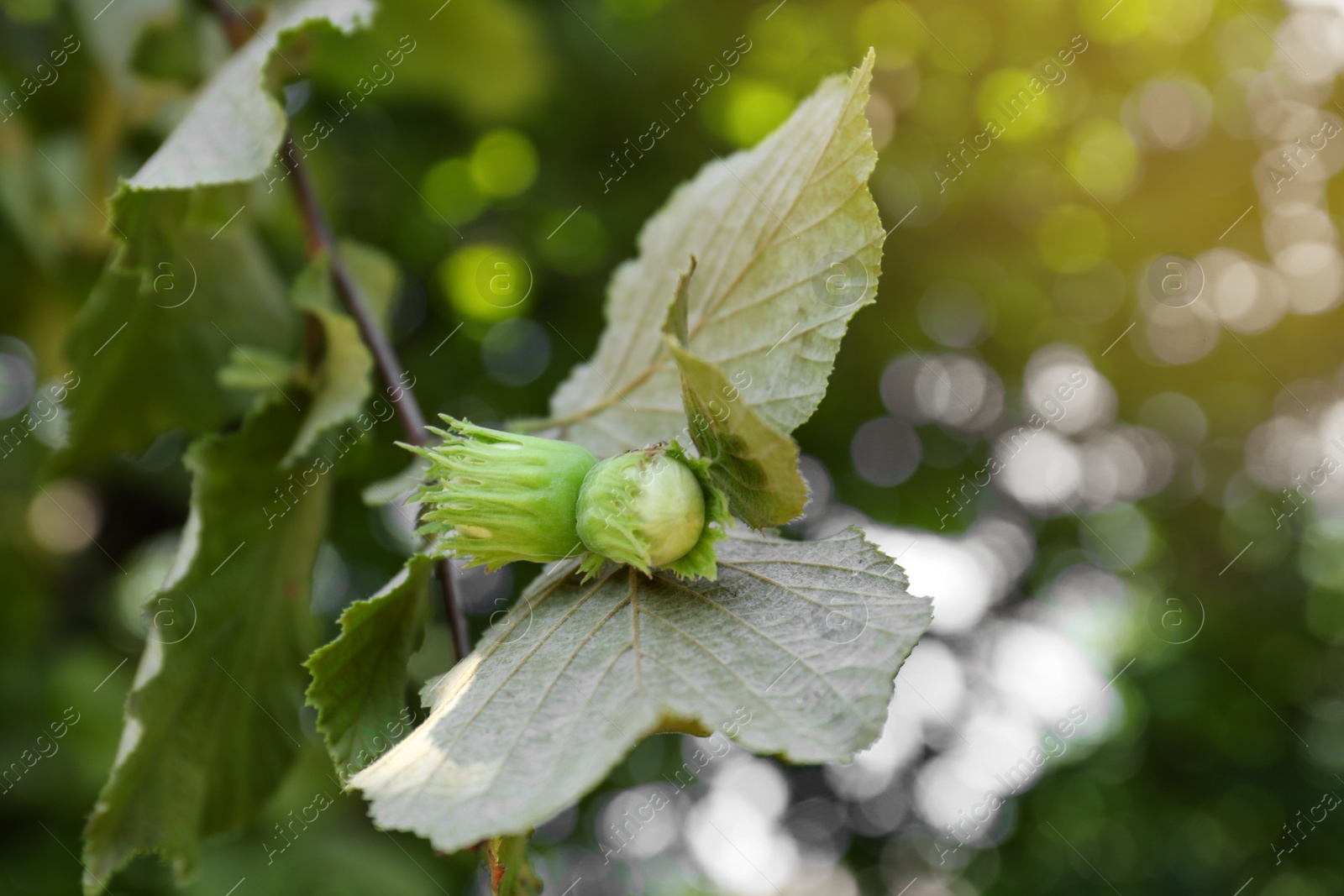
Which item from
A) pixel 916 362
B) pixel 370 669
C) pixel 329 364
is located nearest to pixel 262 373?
pixel 329 364

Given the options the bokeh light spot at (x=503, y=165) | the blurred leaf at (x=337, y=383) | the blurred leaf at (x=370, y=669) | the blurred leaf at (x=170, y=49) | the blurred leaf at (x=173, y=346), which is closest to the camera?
the blurred leaf at (x=370, y=669)

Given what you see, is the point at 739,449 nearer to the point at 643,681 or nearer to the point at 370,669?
A: the point at 643,681

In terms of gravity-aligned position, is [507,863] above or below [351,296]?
below

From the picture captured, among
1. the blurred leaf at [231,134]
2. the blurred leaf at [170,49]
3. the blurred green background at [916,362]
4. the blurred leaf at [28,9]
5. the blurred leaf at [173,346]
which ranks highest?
the blurred leaf at [28,9]

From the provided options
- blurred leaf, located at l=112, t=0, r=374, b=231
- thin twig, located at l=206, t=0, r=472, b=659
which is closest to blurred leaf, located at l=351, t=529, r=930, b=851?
thin twig, located at l=206, t=0, r=472, b=659

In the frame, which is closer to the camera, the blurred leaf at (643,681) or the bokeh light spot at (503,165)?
the blurred leaf at (643,681)

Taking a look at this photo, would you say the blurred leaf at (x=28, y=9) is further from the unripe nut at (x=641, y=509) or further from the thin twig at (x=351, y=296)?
the unripe nut at (x=641, y=509)

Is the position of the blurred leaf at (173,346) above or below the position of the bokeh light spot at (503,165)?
above

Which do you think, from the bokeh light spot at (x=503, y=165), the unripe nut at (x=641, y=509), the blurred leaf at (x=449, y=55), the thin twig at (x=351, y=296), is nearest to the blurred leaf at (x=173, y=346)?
the thin twig at (x=351, y=296)
